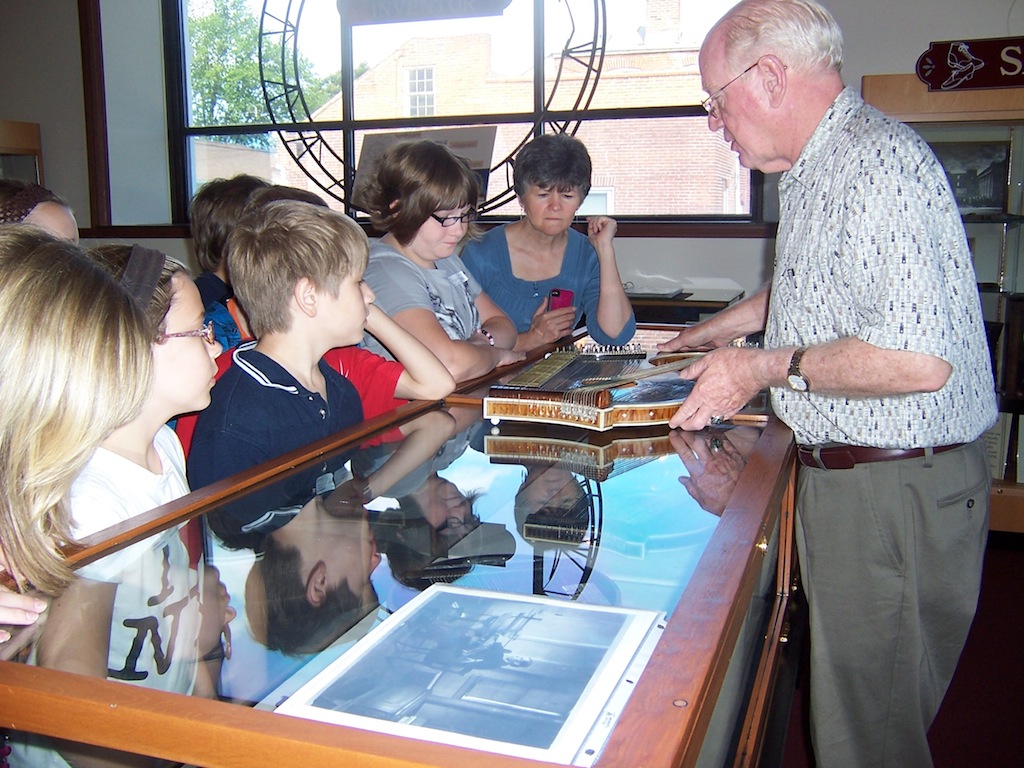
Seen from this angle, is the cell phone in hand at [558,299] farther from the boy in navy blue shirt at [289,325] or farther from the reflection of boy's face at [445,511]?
the reflection of boy's face at [445,511]

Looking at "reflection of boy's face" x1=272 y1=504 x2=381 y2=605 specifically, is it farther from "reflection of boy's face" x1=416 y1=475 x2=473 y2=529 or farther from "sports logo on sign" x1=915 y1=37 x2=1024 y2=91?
"sports logo on sign" x1=915 y1=37 x2=1024 y2=91

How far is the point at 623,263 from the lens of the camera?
15.7 feet

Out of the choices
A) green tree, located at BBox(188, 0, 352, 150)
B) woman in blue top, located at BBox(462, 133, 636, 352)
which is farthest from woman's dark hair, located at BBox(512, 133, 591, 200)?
green tree, located at BBox(188, 0, 352, 150)

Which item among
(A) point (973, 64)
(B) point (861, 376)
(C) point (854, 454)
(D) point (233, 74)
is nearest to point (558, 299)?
(C) point (854, 454)

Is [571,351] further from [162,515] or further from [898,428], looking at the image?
[162,515]

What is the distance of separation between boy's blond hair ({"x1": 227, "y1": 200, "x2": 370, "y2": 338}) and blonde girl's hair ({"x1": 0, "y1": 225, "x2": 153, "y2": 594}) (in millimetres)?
625

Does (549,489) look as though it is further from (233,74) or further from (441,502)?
(233,74)

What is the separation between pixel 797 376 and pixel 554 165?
1.55 meters

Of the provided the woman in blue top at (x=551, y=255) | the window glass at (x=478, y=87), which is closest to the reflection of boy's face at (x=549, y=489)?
the woman in blue top at (x=551, y=255)

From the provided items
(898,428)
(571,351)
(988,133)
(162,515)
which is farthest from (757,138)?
(988,133)

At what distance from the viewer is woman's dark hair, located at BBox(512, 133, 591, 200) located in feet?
9.25

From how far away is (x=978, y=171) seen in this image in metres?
3.79

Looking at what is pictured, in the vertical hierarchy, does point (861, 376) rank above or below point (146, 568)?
above

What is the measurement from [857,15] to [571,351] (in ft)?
9.10
